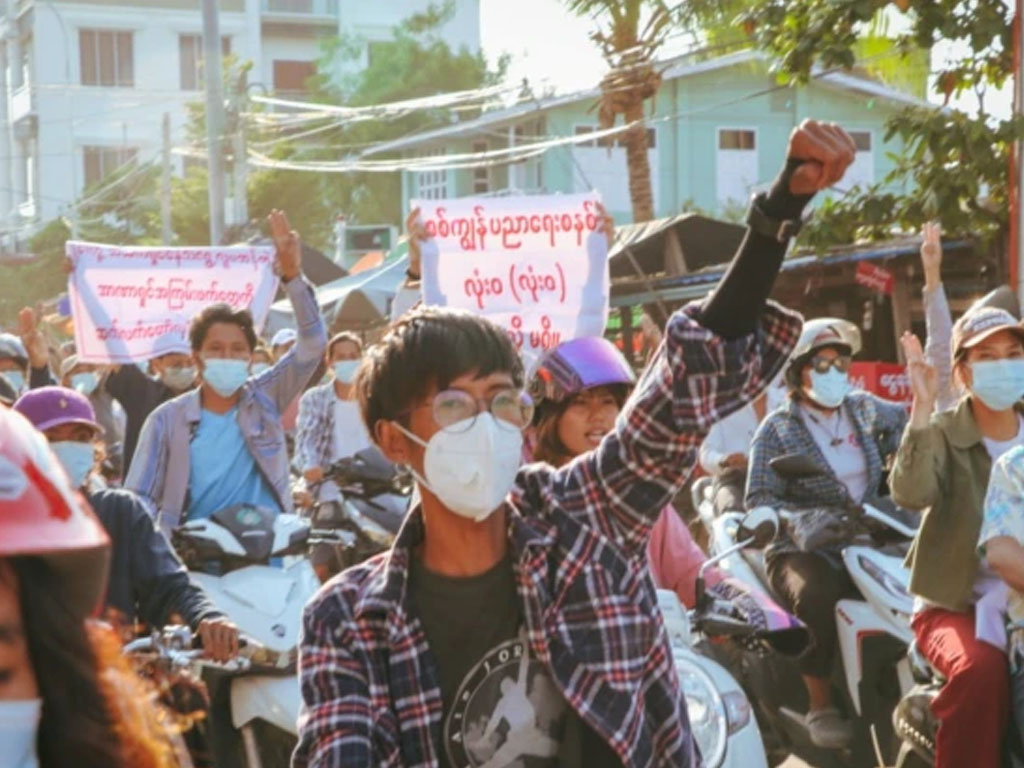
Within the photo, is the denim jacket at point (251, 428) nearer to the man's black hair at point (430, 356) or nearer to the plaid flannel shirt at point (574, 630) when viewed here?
the man's black hair at point (430, 356)

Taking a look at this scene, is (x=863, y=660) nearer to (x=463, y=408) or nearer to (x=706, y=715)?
(x=706, y=715)

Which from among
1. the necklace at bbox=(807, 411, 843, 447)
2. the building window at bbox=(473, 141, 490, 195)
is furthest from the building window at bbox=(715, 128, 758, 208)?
the necklace at bbox=(807, 411, 843, 447)

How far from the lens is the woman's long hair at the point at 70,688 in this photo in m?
1.82

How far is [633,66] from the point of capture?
25.0 m

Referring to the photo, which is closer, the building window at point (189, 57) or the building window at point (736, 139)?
the building window at point (736, 139)

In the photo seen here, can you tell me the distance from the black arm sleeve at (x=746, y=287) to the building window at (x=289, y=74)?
208ft

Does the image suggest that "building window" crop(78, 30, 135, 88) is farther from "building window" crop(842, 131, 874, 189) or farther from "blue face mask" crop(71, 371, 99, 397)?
"blue face mask" crop(71, 371, 99, 397)

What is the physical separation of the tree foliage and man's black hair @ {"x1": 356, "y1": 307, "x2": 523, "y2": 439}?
31.1ft

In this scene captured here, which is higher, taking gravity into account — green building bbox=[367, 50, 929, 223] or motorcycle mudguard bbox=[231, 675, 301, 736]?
green building bbox=[367, 50, 929, 223]

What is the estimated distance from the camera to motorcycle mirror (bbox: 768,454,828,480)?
22.7 ft

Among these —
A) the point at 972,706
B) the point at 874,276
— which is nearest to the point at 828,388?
the point at 972,706

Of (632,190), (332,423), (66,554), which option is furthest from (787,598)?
(632,190)

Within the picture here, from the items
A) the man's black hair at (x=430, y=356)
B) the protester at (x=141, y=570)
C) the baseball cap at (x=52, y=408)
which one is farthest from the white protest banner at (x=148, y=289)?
the man's black hair at (x=430, y=356)

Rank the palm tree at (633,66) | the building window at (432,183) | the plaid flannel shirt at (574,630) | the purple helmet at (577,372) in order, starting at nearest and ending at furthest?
the plaid flannel shirt at (574,630), the purple helmet at (577,372), the palm tree at (633,66), the building window at (432,183)
